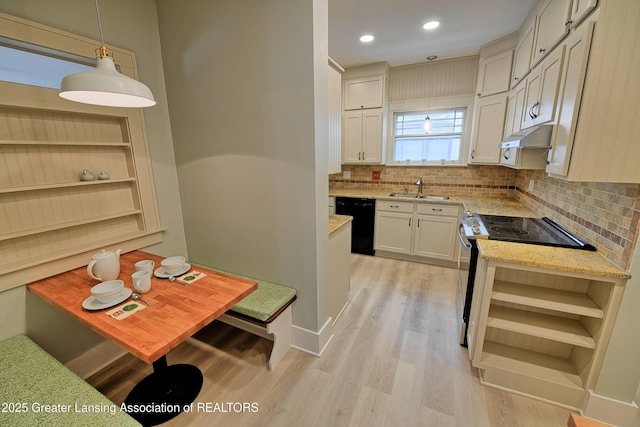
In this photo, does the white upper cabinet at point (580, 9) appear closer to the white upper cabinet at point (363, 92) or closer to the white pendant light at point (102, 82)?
the white pendant light at point (102, 82)

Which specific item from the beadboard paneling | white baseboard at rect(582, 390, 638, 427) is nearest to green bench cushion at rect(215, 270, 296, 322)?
white baseboard at rect(582, 390, 638, 427)

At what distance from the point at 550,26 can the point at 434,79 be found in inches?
72.8

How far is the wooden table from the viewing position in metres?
1.07

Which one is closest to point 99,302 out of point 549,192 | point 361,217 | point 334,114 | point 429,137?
point 334,114

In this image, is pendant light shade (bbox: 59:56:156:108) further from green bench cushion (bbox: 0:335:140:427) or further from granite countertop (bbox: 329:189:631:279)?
granite countertop (bbox: 329:189:631:279)

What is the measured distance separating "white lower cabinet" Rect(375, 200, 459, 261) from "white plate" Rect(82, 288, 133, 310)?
302 centimetres

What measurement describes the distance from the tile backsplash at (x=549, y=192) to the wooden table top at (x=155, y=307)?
2048mm

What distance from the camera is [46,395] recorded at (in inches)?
42.3

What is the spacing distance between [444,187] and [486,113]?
1108mm

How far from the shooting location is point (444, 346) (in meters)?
2.05

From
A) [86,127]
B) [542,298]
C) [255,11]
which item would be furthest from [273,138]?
[542,298]

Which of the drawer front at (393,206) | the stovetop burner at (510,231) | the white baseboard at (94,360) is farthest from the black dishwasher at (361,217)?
the white baseboard at (94,360)

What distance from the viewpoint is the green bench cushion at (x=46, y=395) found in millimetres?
969

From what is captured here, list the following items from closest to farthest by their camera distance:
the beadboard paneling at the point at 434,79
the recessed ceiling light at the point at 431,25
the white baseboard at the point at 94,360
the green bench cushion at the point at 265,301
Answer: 1. the green bench cushion at the point at 265,301
2. the white baseboard at the point at 94,360
3. the recessed ceiling light at the point at 431,25
4. the beadboard paneling at the point at 434,79
